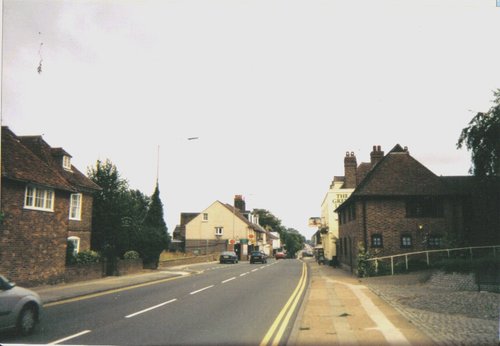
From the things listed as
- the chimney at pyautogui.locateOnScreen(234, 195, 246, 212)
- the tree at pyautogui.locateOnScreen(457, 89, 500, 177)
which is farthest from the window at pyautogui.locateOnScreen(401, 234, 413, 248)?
the chimney at pyautogui.locateOnScreen(234, 195, 246, 212)

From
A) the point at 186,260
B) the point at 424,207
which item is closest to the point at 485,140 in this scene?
the point at 424,207

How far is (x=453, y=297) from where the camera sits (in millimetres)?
14469

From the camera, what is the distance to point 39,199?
18984 millimetres

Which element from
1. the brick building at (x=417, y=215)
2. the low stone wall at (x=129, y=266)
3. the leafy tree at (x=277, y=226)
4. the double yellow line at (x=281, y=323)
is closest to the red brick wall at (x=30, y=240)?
the low stone wall at (x=129, y=266)

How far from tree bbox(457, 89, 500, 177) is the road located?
13.8 meters

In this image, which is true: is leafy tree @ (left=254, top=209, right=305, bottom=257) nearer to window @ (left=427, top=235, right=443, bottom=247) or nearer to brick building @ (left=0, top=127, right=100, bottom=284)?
window @ (left=427, top=235, right=443, bottom=247)

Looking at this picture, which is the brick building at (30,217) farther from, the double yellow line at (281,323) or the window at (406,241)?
the window at (406,241)

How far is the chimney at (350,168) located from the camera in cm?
4353

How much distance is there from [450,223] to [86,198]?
83.2 feet

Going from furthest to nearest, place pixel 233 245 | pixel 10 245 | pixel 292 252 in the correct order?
pixel 292 252, pixel 233 245, pixel 10 245

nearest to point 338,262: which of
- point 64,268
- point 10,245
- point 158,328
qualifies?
point 64,268

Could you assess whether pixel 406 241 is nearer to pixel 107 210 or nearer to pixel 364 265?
pixel 364 265

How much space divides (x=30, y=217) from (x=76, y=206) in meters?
10.4

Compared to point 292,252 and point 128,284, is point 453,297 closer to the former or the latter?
point 128,284
